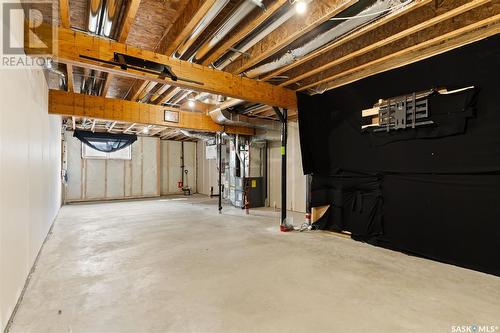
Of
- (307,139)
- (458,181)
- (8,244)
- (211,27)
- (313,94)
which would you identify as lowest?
(8,244)

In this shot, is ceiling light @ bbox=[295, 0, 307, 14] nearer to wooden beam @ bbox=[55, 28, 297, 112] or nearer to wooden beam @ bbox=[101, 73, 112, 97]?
wooden beam @ bbox=[55, 28, 297, 112]

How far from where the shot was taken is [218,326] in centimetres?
178

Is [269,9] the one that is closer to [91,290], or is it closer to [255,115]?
[91,290]

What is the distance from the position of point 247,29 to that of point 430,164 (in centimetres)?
268

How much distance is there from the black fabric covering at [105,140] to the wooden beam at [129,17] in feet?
22.7

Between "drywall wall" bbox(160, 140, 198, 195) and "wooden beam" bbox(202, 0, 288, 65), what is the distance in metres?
7.84

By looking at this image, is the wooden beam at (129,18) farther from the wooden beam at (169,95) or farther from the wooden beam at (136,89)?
the wooden beam at (169,95)

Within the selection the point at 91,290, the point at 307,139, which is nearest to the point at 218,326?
the point at 91,290

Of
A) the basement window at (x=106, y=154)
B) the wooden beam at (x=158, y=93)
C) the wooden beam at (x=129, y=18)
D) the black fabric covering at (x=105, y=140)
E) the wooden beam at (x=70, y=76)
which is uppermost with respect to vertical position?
the wooden beam at (x=158, y=93)

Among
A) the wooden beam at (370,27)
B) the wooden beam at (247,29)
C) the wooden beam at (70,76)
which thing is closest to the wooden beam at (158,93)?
the wooden beam at (70,76)

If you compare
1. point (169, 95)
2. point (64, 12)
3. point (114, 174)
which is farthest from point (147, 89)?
point (114, 174)

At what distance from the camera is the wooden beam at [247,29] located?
2.28m

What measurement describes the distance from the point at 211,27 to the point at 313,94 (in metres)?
2.29

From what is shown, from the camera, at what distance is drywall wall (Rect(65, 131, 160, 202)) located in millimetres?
8688
